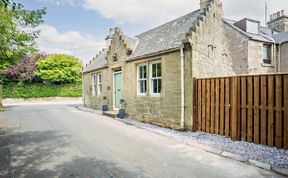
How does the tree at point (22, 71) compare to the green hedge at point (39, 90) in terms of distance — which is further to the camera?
the green hedge at point (39, 90)

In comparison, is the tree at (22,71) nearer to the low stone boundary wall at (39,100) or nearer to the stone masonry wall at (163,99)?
the low stone boundary wall at (39,100)

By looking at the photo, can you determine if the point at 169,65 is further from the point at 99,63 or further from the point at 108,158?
the point at 99,63

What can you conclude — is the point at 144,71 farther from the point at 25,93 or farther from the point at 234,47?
the point at 25,93

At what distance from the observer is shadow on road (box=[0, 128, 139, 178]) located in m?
4.57

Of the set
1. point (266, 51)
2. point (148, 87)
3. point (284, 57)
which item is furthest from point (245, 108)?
point (284, 57)

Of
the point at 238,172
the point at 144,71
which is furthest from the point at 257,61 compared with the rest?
the point at 238,172

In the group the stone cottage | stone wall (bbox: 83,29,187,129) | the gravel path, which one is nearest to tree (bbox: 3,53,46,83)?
stone wall (bbox: 83,29,187,129)

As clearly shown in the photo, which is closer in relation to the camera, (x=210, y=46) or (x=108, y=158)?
(x=108, y=158)

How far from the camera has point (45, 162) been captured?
5270mm

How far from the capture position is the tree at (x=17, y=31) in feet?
27.2

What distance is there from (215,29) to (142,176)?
8.51 meters

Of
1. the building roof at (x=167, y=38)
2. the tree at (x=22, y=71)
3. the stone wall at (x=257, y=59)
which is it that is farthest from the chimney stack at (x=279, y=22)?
the tree at (x=22, y=71)

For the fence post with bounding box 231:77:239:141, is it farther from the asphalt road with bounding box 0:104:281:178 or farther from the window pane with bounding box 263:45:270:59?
the window pane with bounding box 263:45:270:59

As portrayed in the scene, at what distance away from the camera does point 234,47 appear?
18172mm
